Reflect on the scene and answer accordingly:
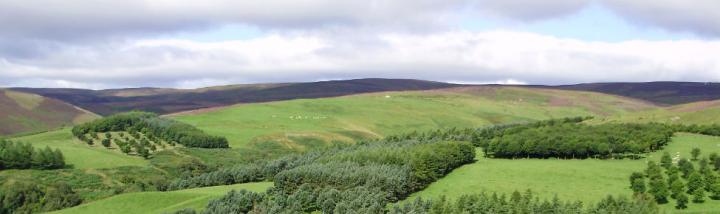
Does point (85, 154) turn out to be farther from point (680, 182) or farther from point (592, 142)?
point (680, 182)

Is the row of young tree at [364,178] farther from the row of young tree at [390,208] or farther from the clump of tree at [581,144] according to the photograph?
the clump of tree at [581,144]

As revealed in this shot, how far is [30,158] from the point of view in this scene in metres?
138

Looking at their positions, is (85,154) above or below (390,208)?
below

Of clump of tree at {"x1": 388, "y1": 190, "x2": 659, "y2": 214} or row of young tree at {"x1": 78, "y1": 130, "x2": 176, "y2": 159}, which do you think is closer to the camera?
clump of tree at {"x1": 388, "y1": 190, "x2": 659, "y2": 214}

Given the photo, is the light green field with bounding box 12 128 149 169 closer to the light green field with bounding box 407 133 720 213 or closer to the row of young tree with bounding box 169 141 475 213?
the row of young tree with bounding box 169 141 475 213

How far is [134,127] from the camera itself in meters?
178

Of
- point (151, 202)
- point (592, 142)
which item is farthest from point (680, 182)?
A: point (151, 202)

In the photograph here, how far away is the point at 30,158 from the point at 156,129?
42461 millimetres

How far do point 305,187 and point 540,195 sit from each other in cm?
3192

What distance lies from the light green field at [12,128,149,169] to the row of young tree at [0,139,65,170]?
119 inches

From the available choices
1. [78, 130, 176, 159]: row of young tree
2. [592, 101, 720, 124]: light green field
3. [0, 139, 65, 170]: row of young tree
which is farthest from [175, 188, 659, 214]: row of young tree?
[592, 101, 720, 124]: light green field

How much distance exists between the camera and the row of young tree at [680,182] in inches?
3056

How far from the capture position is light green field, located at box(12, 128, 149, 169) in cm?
13986

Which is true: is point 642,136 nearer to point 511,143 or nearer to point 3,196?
point 511,143
